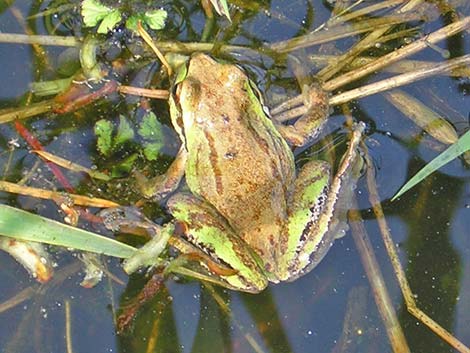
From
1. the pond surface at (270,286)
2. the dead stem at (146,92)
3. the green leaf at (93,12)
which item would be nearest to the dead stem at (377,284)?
the pond surface at (270,286)

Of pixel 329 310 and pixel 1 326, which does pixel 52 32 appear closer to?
pixel 1 326

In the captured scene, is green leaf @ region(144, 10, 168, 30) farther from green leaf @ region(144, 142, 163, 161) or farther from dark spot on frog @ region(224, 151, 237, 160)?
dark spot on frog @ region(224, 151, 237, 160)

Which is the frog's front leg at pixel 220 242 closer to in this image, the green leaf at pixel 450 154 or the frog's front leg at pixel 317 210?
the frog's front leg at pixel 317 210

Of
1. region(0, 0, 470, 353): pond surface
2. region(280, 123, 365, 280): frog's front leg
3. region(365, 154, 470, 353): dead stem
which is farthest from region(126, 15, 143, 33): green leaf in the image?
region(365, 154, 470, 353): dead stem

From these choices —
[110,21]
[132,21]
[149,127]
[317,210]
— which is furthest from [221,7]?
[317,210]

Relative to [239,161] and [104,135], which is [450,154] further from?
[104,135]
